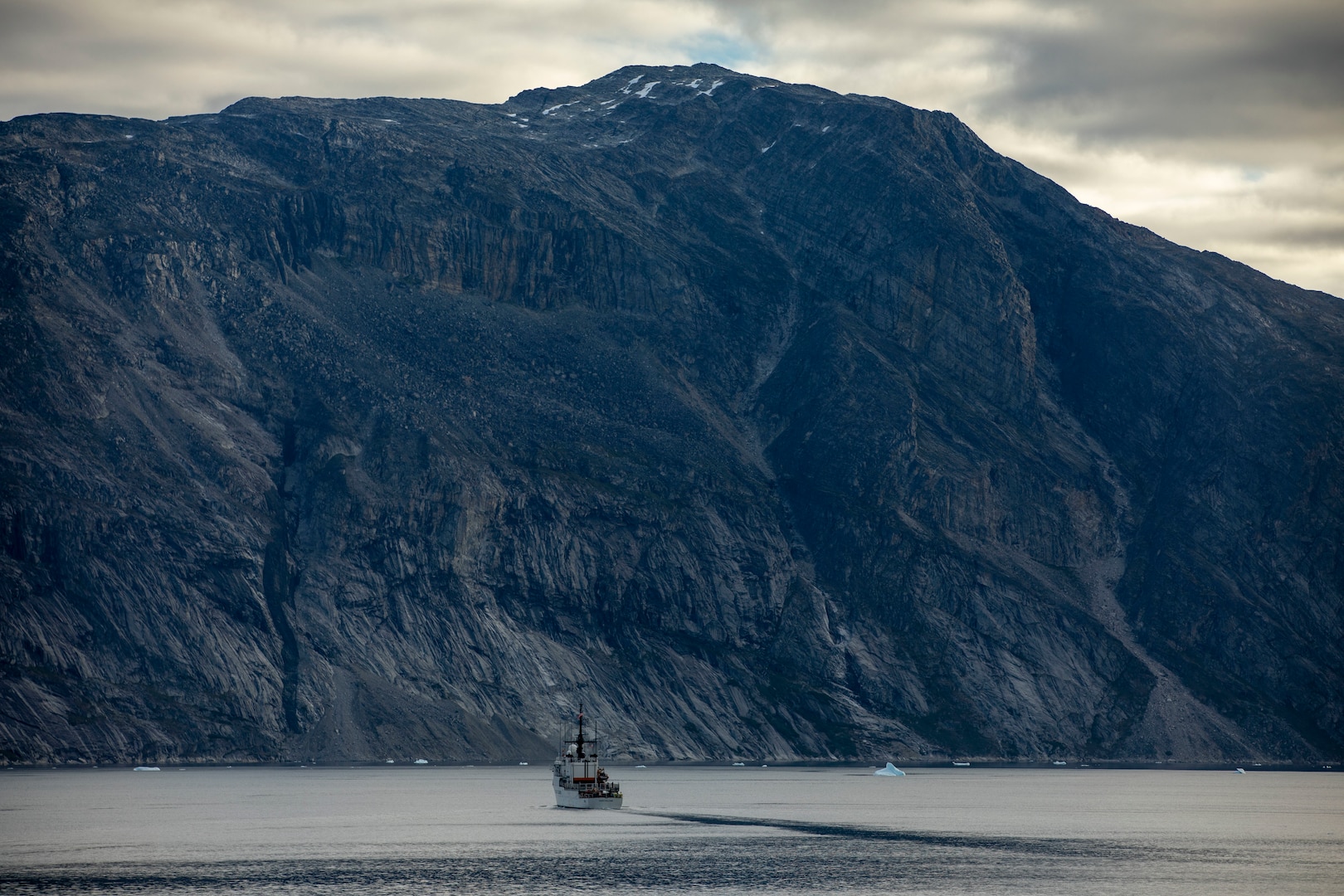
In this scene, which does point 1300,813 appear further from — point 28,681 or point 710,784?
point 28,681

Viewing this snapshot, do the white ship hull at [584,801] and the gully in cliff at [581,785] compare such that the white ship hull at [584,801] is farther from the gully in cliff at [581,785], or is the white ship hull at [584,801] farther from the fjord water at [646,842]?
the fjord water at [646,842]

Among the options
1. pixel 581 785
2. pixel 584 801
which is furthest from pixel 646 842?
pixel 581 785

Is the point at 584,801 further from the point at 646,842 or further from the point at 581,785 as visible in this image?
the point at 646,842

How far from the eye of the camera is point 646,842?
121 meters

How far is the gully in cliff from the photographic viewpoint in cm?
15225

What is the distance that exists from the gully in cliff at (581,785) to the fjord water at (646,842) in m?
2.31

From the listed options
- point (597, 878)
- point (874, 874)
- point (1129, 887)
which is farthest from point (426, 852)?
point (1129, 887)

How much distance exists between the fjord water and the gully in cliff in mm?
2305

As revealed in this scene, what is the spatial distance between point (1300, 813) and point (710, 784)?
65900mm

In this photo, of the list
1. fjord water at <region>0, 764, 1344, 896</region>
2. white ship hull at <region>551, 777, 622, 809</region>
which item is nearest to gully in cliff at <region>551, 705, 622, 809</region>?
white ship hull at <region>551, 777, 622, 809</region>

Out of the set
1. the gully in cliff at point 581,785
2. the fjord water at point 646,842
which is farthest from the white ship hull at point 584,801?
the fjord water at point 646,842

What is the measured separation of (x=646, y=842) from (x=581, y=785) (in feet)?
112

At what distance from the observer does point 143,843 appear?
112 meters

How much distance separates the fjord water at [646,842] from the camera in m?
96.6
